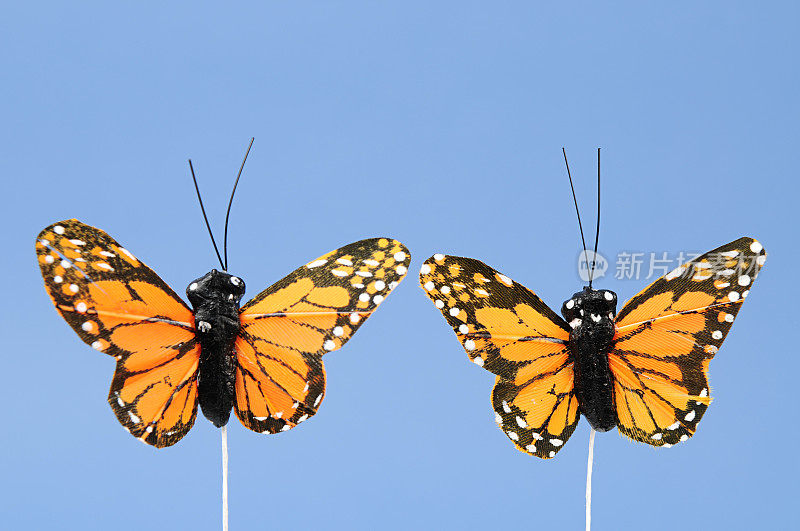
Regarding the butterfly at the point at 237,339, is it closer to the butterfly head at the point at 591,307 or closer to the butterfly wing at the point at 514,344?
the butterfly wing at the point at 514,344

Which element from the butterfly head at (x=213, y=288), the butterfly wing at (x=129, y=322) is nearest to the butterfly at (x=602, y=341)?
the butterfly head at (x=213, y=288)

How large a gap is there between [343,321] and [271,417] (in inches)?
9.8

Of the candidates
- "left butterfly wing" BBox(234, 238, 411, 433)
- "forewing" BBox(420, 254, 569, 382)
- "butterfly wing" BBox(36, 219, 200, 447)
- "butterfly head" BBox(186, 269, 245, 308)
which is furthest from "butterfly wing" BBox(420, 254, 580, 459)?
"butterfly wing" BBox(36, 219, 200, 447)

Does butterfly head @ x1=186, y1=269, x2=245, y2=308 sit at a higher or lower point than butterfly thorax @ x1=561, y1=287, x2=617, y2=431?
higher

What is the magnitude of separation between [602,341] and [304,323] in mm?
612

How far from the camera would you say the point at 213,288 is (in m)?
1.56

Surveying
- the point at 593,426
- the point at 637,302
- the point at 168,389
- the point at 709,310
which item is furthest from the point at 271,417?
the point at 709,310

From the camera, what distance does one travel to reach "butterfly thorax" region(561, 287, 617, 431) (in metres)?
1.62

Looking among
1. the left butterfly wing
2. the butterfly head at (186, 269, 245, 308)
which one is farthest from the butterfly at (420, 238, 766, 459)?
the butterfly head at (186, 269, 245, 308)

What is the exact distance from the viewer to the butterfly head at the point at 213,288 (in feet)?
5.12

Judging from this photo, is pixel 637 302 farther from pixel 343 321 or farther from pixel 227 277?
pixel 227 277

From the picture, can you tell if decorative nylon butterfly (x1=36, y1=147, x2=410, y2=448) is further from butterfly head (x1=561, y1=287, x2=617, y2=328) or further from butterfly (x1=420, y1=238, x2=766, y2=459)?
butterfly head (x1=561, y1=287, x2=617, y2=328)

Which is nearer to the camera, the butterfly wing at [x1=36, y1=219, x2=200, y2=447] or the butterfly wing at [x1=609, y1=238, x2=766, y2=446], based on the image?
the butterfly wing at [x1=36, y1=219, x2=200, y2=447]

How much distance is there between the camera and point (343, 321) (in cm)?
159
